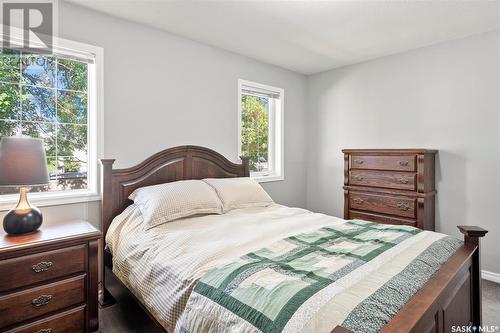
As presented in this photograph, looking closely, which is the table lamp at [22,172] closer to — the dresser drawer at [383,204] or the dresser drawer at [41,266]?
the dresser drawer at [41,266]

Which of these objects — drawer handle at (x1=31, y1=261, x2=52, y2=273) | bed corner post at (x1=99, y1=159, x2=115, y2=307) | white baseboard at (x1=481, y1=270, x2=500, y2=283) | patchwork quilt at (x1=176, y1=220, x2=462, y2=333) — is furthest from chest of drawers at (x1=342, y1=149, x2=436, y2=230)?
drawer handle at (x1=31, y1=261, x2=52, y2=273)

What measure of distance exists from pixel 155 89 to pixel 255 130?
1511 millimetres

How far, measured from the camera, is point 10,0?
2.05 meters

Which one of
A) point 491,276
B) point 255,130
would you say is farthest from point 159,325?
point 491,276

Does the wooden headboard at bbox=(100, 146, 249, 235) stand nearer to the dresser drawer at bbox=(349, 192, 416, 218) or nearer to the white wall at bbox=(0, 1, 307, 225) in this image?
the white wall at bbox=(0, 1, 307, 225)

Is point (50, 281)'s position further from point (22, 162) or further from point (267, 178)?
point (267, 178)

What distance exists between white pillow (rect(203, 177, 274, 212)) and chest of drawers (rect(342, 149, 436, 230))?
1.21 m

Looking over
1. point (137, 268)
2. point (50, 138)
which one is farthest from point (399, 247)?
point (50, 138)

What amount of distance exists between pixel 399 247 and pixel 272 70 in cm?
294

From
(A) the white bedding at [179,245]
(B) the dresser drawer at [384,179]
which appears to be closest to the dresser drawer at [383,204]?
(B) the dresser drawer at [384,179]

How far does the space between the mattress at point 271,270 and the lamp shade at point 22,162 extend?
0.68m

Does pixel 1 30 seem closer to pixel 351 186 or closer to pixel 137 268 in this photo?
pixel 137 268

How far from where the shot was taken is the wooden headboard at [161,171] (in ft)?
7.58

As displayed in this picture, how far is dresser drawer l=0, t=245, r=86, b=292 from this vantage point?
5.07 feet
